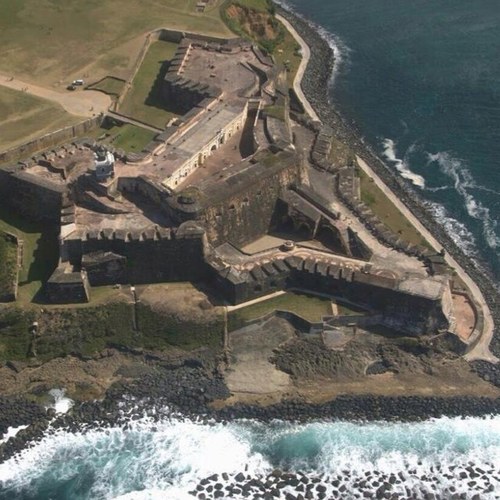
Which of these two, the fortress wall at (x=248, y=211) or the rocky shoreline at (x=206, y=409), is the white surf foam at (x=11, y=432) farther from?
the fortress wall at (x=248, y=211)

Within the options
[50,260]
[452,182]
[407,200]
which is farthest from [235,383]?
[452,182]

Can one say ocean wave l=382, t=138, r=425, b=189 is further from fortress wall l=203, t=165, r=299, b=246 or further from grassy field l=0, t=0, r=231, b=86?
grassy field l=0, t=0, r=231, b=86

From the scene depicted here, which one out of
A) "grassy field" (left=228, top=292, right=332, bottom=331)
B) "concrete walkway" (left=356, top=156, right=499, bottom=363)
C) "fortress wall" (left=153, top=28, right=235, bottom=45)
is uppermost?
"fortress wall" (left=153, top=28, right=235, bottom=45)

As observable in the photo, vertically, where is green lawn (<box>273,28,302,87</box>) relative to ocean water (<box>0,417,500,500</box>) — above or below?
above

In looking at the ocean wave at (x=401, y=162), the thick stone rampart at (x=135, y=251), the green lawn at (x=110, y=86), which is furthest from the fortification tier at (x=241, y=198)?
the green lawn at (x=110, y=86)

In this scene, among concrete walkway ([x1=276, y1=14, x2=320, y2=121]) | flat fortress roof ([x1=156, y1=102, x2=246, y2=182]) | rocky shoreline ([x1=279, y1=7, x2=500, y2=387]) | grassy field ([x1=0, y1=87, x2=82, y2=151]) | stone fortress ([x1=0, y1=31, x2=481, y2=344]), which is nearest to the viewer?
stone fortress ([x1=0, y1=31, x2=481, y2=344])

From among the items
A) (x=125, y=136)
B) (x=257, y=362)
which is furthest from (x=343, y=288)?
(x=125, y=136)

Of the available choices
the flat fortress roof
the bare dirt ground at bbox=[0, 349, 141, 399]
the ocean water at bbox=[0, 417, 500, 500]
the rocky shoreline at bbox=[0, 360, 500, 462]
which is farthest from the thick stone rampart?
the ocean water at bbox=[0, 417, 500, 500]

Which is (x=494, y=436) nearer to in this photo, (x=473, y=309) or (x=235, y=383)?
(x=473, y=309)
